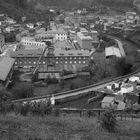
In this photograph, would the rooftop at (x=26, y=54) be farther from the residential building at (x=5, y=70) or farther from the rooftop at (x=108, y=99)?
the rooftop at (x=108, y=99)

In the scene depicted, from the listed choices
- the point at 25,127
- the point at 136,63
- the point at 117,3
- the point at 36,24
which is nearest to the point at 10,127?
the point at 25,127

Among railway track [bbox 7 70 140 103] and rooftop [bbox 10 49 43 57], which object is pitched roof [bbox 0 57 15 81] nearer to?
rooftop [bbox 10 49 43 57]

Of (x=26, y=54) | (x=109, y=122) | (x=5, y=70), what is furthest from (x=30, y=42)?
(x=109, y=122)

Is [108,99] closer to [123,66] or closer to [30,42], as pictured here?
[123,66]

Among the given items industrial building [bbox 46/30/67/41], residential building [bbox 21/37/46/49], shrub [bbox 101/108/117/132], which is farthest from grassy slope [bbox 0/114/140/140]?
industrial building [bbox 46/30/67/41]

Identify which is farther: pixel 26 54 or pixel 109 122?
pixel 26 54

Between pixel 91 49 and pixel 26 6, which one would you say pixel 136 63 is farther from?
pixel 26 6

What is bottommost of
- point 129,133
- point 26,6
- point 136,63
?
point 136,63
